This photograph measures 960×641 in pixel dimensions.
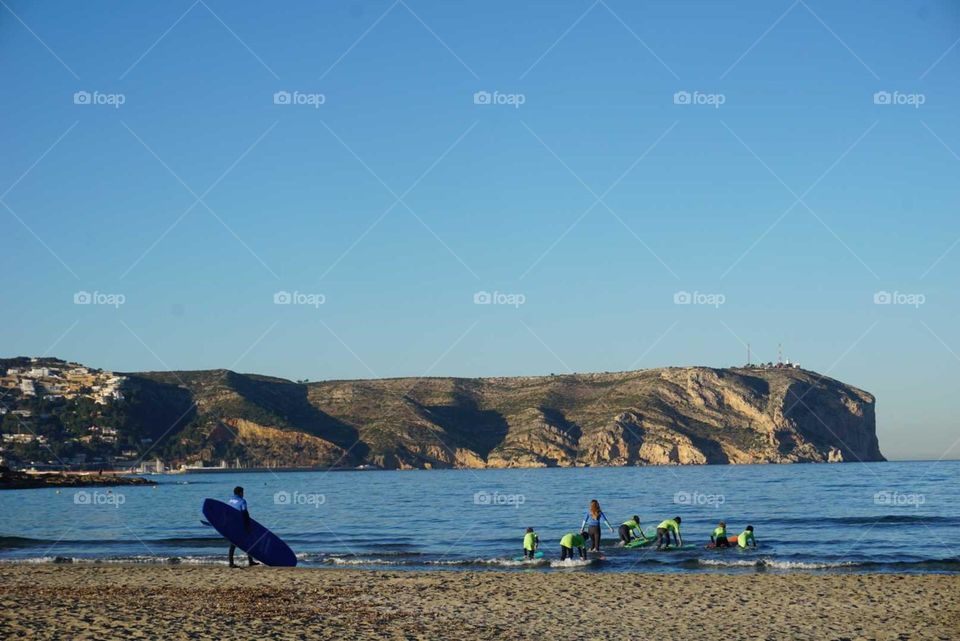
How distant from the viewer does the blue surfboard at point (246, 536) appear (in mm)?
27312

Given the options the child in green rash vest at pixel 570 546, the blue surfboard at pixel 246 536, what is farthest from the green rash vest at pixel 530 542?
the blue surfboard at pixel 246 536

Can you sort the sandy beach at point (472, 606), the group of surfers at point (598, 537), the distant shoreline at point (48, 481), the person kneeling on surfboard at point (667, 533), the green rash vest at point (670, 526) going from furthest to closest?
the distant shoreline at point (48, 481)
the green rash vest at point (670, 526)
the person kneeling on surfboard at point (667, 533)
the group of surfers at point (598, 537)
the sandy beach at point (472, 606)

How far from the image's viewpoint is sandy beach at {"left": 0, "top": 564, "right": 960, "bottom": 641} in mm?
16094

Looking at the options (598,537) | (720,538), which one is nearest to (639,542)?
(720,538)

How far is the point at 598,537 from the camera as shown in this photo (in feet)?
102

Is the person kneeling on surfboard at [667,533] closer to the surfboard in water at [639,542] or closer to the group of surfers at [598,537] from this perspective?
the group of surfers at [598,537]

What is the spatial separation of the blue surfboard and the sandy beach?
5.08ft

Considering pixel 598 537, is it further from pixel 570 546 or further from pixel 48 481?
pixel 48 481

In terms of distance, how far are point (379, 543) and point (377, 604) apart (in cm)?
2224

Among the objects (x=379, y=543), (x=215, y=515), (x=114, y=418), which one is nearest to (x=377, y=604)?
(x=215, y=515)

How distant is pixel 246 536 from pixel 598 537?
11388 millimetres

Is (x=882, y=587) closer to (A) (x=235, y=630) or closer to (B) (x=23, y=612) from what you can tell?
(A) (x=235, y=630)

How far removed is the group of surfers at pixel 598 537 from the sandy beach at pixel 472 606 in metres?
4.11

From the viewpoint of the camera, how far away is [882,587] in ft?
74.7
